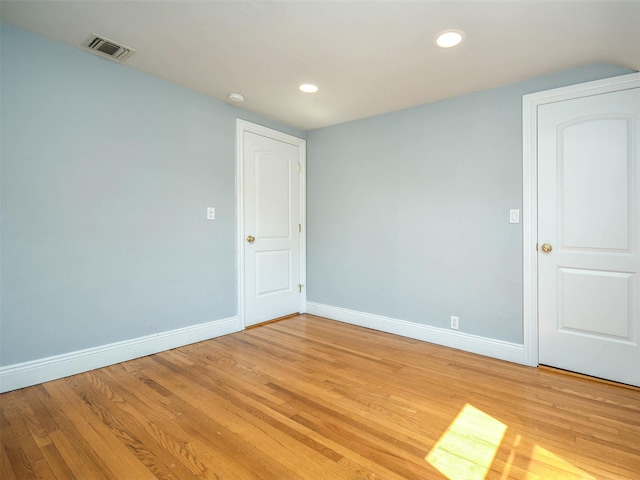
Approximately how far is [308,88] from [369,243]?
1751 millimetres

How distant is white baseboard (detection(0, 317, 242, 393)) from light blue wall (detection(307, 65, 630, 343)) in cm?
161

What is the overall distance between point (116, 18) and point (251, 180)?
1.84m

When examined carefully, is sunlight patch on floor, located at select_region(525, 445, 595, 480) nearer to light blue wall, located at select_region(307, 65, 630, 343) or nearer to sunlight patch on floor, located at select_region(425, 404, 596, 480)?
sunlight patch on floor, located at select_region(425, 404, 596, 480)

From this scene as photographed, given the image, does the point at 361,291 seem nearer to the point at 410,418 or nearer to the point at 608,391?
the point at 410,418

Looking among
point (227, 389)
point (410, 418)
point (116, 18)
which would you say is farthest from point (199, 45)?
point (410, 418)

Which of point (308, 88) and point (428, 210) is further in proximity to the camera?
point (428, 210)

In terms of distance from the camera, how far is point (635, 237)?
228cm

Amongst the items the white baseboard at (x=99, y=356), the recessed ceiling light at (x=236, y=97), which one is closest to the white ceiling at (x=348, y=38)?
the recessed ceiling light at (x=236, y=97)

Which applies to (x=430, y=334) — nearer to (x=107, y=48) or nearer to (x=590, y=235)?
(x=590, y=235)

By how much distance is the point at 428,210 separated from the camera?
3.25 m

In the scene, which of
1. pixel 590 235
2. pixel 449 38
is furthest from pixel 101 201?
pixel 590 235

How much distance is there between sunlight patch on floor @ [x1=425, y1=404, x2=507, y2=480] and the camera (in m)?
1.48

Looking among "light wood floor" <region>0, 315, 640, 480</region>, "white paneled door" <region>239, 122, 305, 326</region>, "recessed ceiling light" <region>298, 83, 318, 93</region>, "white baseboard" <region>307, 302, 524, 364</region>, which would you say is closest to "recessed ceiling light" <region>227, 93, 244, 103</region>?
"white paneled door" <region>239, 122, 305, 326</region>

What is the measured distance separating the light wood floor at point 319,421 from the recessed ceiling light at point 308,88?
2399mm
